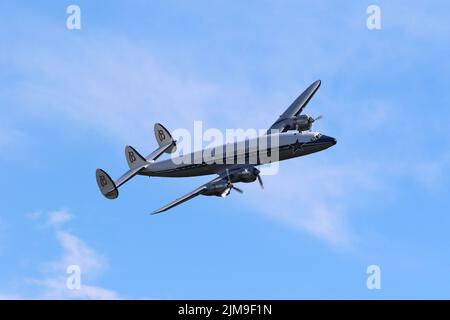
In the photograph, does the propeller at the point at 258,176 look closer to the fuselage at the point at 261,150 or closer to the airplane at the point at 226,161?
the airplane at the point at 226,161

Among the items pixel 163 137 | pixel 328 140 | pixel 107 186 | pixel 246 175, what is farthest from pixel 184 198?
pixel 163 137

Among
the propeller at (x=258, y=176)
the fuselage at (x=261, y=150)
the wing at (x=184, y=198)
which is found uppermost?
the fuselage at (x=261, y=150)

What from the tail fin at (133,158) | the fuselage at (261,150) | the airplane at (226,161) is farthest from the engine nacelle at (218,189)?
the tail fin at (133,158)

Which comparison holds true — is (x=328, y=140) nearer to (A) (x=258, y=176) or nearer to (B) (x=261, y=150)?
(B) (x=261, y=150)

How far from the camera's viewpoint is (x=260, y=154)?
63.8 m

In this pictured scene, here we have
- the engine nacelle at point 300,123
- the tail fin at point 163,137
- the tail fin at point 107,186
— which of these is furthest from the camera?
the tail fin at point 163,137

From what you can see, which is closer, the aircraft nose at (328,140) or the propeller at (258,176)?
the propeller at (258,176)

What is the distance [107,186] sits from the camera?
6444cm

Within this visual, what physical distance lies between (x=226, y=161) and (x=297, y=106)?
43.1 ft

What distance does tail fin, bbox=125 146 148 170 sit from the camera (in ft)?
231

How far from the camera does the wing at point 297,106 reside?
71.6 m

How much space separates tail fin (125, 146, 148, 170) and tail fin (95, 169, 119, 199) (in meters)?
5.91

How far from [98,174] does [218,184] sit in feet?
41.4

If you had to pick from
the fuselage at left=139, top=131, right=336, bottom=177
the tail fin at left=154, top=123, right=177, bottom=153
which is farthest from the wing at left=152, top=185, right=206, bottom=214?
the tail fin at left=154, top=123, right=177, bottom=153
